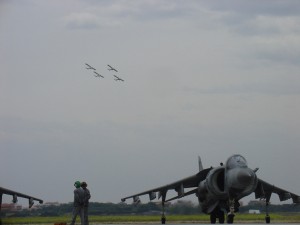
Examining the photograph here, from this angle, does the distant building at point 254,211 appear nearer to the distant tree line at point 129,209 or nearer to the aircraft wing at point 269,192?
the distant tree line at point 129,209

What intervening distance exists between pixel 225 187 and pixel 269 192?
7655mm

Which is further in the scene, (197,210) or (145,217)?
(145,217)

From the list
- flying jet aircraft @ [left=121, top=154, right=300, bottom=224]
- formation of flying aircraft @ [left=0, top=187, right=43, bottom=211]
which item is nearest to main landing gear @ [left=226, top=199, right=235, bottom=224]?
flying jet aircraft @ [left=121, top=154, right=300, bottom=224]

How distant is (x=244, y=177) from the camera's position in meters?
34.1

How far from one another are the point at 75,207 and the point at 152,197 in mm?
22099

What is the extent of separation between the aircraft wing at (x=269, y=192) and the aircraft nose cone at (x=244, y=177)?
19.0 ft

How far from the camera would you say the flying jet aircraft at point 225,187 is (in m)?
34.4

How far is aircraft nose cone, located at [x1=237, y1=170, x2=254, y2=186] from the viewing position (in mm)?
34062

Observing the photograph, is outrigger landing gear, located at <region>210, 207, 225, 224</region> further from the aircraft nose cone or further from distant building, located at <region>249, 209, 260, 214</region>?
distant building, located at <region>249, 209, 260, 214</region>

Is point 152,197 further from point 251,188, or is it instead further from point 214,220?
point 251,188

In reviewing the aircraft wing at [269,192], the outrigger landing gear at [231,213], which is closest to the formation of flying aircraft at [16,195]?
the outrigger landing gear at [231,213]

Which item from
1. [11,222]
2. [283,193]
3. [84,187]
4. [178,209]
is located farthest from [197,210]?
[84,187]

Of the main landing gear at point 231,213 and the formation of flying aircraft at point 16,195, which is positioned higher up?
the formation of flying aircraft at point 16,195

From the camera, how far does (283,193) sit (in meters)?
45.0
